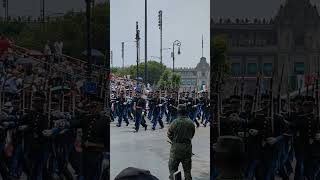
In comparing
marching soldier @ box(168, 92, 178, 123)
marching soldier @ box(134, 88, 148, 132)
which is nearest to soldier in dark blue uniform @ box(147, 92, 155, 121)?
marching soldier @ box(134, 88, 148, 132)

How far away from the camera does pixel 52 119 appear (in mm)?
6391

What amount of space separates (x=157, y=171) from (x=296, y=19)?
10.7 feet

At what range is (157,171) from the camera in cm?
856

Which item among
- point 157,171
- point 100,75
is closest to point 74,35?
point 100,75

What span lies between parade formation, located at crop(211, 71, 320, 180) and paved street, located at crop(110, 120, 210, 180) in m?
1.32

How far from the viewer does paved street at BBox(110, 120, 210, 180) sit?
27.2ft

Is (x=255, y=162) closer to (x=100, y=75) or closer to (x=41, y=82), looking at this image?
(x=100, y=75)

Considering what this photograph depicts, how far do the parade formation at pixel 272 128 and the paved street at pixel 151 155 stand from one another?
1.32 m

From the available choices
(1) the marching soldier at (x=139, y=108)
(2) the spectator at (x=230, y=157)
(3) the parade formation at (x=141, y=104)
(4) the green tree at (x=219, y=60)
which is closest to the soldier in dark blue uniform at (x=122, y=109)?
(3) the parade formation at (x=141, y=104)

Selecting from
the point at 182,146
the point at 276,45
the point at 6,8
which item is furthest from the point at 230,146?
the point at 182,146

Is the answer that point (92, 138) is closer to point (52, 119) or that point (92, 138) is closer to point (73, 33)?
point (52, 119)

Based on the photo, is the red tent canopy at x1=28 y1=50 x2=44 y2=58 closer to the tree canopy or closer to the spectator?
the tree canopy

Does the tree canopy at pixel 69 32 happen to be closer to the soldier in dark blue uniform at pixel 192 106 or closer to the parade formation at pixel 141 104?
the soldier in dark blue uniform at pixel 192 106

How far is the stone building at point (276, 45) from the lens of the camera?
6383 millimetres
